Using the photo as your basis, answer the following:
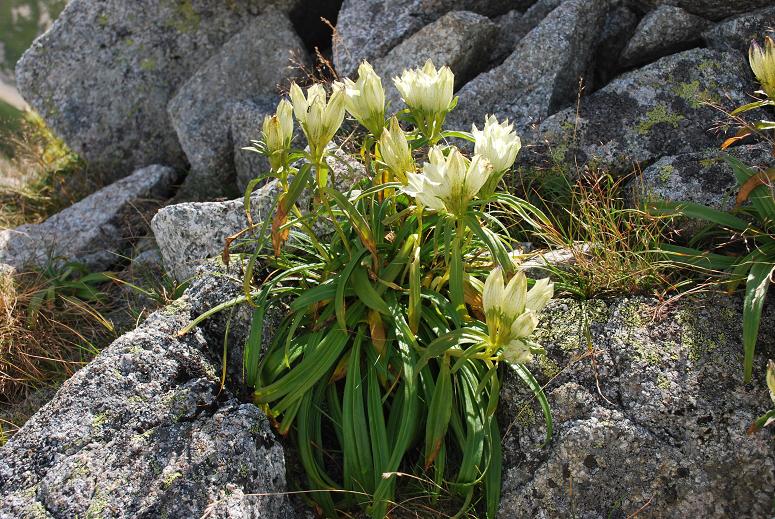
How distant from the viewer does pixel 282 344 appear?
12.5 feet

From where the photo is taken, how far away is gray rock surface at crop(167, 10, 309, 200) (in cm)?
638

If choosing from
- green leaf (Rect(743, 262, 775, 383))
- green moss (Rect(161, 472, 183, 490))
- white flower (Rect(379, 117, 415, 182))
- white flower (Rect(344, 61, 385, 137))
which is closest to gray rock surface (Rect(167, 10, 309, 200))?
white flower (Rect(344, 61, 385, 137))

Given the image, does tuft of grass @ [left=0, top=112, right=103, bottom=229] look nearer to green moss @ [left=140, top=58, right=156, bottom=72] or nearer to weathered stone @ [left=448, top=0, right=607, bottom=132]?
green moss @ [left=140, top=58, right=156, bottom=72]

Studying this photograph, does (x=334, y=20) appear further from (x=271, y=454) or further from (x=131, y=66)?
(x=271, y=454)

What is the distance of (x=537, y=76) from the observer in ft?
17.6

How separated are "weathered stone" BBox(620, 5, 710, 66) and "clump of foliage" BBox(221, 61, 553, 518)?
2.22 metres

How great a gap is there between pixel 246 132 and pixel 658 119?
3.01m

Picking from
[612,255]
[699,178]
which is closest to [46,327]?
[612,255]

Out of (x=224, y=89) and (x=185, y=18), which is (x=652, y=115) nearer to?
(x=224, y=89)

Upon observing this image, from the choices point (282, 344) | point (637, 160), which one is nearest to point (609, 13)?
point (637, 160)

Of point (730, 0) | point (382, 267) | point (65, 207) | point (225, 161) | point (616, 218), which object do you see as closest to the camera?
point (382, 267)

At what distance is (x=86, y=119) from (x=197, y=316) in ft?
13.5

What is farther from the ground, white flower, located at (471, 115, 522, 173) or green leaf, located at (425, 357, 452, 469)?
white flower, located at (471, 115, 522, 173)

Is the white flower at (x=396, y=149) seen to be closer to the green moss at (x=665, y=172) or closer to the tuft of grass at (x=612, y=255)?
the tuft of grass at (x=612, y=255)
